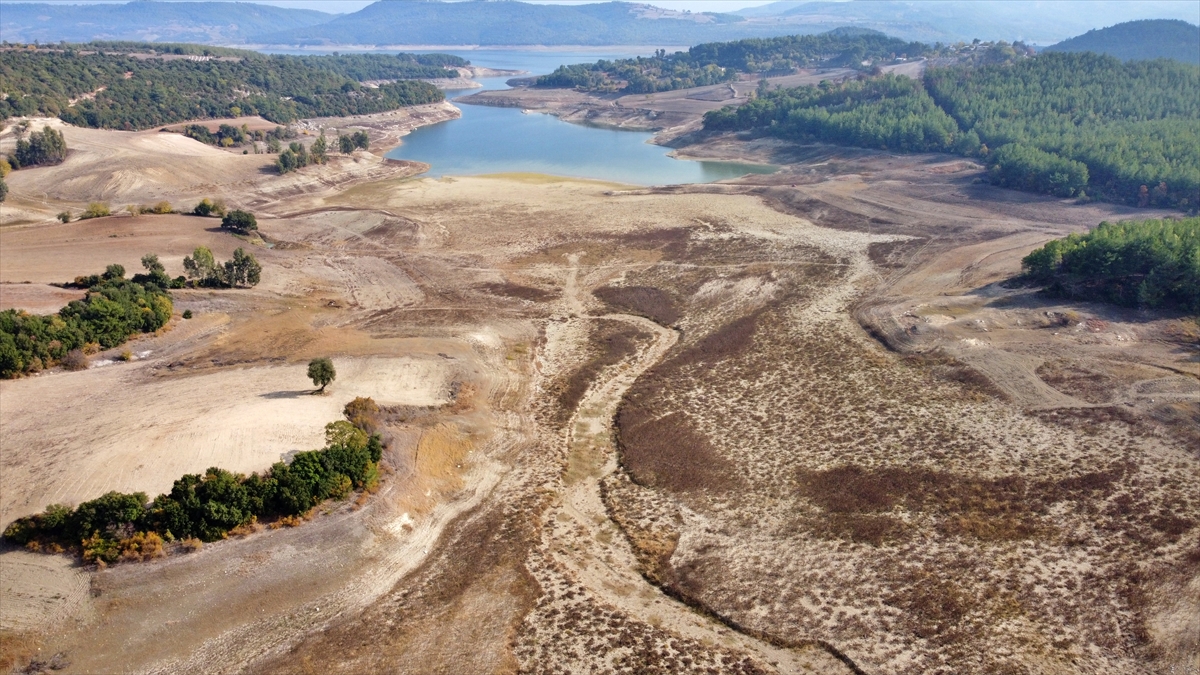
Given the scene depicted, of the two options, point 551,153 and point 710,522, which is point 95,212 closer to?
point 710,522

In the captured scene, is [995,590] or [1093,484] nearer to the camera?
[995,590]

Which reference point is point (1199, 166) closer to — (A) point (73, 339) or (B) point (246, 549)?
(B) point (246, 549)

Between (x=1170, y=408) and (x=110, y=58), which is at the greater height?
(x=110, y=58)

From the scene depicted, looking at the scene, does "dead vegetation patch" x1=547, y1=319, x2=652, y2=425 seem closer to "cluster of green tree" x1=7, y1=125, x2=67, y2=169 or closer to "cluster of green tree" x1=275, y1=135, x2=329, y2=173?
"cluster of green tree" x1=275, y1=135, x2=329, y2=173

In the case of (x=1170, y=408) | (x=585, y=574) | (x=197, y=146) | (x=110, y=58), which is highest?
(x=110, y=58)

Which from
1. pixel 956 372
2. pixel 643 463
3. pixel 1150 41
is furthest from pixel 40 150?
pixel 1150 41

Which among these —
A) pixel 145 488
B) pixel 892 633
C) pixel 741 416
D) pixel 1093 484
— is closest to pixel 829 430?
pixel 741 416

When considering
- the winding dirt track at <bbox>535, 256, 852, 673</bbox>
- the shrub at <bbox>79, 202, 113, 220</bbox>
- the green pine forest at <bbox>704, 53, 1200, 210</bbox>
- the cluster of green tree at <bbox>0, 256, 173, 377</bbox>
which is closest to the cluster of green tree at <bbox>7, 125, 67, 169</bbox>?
the shrub at <bbox>79, 202, 113, 220</bbox>

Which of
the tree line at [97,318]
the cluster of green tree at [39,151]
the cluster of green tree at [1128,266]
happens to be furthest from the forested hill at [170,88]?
the cluster of green tree at [1128,266]
